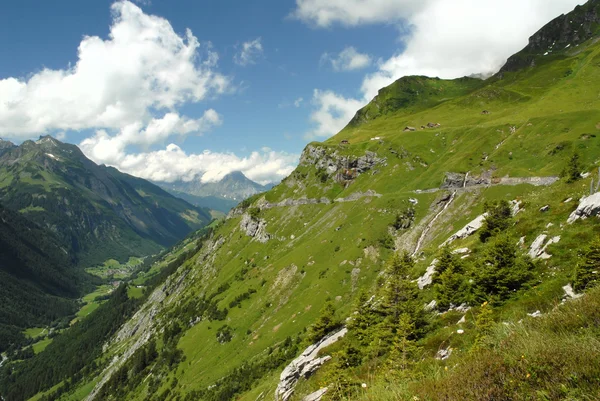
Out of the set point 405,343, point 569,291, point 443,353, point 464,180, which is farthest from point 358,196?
point 569,291

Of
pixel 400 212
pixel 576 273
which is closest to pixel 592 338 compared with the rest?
pixel 576 273

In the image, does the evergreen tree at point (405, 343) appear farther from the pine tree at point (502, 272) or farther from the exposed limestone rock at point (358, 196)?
the exposed limestone rock at point (358, 196)

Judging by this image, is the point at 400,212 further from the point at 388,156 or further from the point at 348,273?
the point at 388,156

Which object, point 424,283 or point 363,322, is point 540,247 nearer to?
point 424,283

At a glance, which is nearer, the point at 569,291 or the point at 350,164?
the point at 569,291

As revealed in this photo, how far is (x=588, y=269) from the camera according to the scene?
19.1 metres

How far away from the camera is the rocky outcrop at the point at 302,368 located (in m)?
37.6

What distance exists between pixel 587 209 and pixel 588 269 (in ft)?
41.1

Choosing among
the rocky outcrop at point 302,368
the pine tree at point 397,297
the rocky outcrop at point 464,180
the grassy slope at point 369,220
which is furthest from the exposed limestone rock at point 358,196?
the pine tree at point 397,297

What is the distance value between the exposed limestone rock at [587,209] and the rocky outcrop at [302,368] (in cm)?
2832

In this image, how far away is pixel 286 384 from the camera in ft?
131

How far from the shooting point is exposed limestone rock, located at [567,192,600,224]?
2740cm

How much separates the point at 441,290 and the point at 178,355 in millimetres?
148341

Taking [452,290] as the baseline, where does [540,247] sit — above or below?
above
